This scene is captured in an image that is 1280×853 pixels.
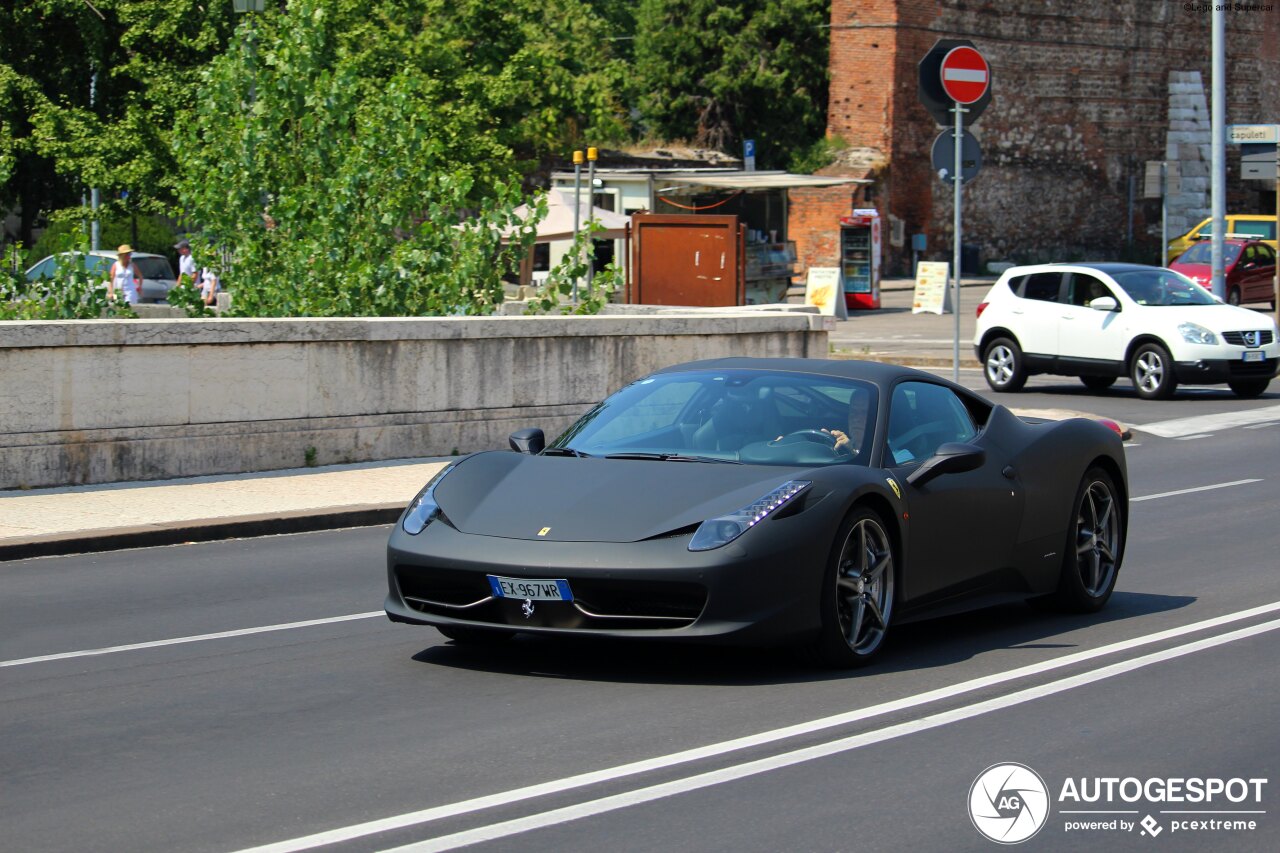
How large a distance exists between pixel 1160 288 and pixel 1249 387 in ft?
5.69

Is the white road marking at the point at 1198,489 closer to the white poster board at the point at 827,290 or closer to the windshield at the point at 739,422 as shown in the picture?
the windshield at the point at 739,422

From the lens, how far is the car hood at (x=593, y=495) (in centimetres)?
745

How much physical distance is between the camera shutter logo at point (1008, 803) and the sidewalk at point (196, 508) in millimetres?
7276

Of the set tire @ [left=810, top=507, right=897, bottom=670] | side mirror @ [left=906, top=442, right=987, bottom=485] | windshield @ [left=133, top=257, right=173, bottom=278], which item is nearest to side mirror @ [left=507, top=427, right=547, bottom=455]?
tire @ [left=810, top=507, right=897, bottom=670]

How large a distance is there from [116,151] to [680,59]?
1290 inches

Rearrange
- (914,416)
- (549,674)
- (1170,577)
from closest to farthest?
(549,674) → (914,416) → (1170,577)

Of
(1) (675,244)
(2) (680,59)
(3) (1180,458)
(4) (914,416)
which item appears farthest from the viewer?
(2) (680,59)

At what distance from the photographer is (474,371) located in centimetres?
1630

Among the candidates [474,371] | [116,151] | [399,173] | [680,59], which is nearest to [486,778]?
[474,371]

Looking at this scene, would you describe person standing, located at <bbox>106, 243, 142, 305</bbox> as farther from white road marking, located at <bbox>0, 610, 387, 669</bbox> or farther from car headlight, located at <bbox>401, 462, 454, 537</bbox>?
car headlight, located at <bbox>401, 462, 454, 537</bbox>

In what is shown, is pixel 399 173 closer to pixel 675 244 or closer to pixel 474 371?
pixel 474 371

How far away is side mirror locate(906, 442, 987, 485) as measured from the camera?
823cm

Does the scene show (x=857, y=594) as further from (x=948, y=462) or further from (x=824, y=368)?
(x=824, y=368)

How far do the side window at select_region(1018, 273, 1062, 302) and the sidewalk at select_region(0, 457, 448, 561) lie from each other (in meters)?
12.6
